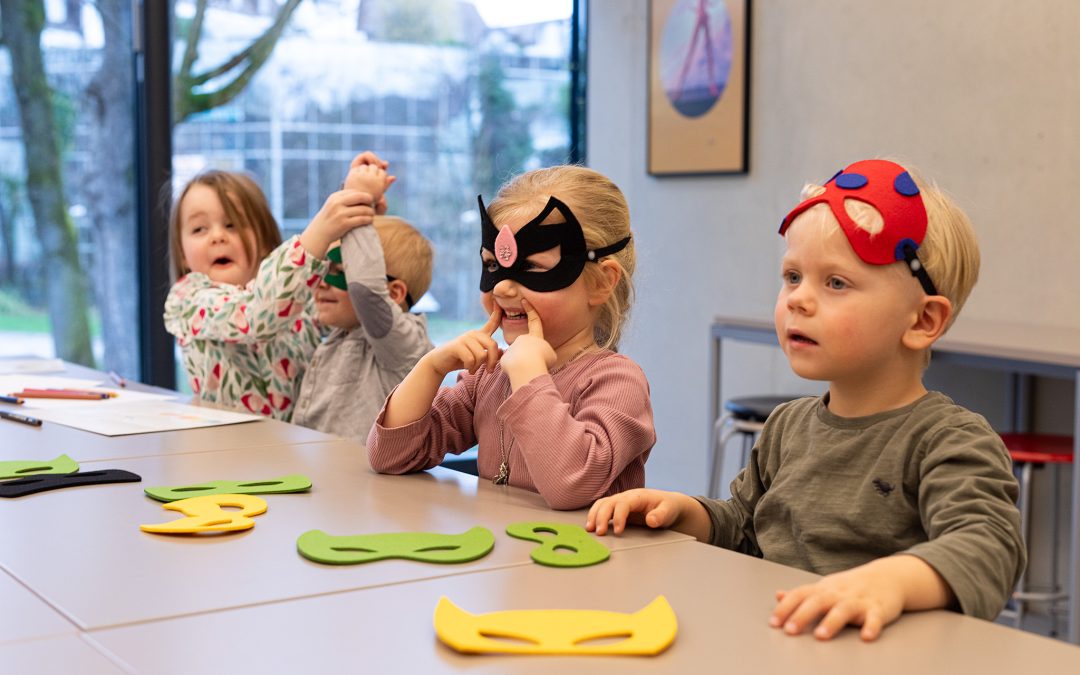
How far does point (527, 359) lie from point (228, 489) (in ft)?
1.38

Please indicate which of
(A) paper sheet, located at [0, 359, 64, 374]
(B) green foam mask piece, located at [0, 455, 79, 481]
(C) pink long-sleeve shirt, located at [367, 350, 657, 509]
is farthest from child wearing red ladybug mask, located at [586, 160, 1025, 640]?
(A) paper sheet, located at [0, 359, 64, 374]

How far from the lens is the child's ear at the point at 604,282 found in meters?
1.72

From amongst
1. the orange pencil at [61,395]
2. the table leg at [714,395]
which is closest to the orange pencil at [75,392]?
the orange pencil at [61,395]

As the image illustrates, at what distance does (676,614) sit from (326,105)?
4.10m

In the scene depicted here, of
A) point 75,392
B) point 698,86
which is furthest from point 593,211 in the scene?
point 698,86

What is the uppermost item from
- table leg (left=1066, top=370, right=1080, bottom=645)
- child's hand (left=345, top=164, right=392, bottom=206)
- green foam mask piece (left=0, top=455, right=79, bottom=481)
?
child's hand (left=345, top=164, right=392, bottom=206)

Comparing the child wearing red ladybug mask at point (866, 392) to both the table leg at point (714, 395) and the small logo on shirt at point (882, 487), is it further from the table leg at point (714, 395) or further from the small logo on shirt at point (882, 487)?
the table leg at point (714, 395)

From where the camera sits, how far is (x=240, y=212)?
270cm

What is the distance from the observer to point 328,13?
4.77 m

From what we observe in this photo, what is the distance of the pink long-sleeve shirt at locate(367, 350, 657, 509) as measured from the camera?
4.75 feet

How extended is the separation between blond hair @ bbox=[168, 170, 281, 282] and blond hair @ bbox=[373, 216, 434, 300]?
1.13ft

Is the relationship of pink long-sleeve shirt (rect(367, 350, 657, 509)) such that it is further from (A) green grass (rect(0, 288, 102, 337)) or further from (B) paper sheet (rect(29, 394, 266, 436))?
(A) green grass (rect(0, 288, 102, 337))

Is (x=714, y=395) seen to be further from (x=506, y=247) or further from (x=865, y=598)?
(x=865, y=598)

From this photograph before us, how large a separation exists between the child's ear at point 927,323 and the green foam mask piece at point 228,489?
0.78 metres
